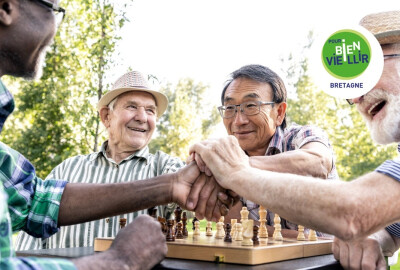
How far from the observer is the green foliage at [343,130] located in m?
16.8

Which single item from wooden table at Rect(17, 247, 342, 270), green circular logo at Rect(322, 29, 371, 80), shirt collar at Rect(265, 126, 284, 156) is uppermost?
green circular logo at Rect(322, 29, 371, 80)

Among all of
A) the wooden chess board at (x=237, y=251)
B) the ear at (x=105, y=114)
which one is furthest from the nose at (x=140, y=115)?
the wooden chess board at (x=237, y=251)

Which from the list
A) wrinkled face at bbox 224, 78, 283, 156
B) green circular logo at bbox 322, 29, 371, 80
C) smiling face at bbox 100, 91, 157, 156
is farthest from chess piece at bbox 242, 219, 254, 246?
smiling face at bbox 100, 91, 157, 156

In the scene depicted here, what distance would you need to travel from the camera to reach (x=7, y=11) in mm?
1768

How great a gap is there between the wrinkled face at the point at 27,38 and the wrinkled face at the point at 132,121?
6.94 ft

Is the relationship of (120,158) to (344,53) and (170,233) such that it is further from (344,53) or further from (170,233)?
(344,53)

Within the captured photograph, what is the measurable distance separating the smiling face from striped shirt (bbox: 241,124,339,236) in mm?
1199

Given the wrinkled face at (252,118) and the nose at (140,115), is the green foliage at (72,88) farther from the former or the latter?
the wrinkled face at (252,118)

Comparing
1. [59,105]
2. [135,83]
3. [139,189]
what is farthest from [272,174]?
[59,105]

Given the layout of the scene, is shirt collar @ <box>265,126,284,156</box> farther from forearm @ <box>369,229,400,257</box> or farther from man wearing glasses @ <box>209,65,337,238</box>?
forearm @ <box>369,229,400,257</box>

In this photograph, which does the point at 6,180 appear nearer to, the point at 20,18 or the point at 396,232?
the point at 20,18

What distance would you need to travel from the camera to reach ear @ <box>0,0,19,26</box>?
1755mm

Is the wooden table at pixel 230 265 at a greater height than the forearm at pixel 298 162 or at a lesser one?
lesser

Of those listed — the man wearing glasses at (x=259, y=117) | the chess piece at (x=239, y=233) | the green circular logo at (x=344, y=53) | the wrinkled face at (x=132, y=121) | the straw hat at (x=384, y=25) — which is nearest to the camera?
the chess piece at (x=239, y=233)
